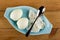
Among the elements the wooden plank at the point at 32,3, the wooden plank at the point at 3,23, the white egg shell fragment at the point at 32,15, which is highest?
the wooden plank at the point at 32,3

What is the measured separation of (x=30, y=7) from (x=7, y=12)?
A: 5.4 inches

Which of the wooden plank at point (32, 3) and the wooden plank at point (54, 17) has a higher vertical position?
the wooden plank at point (32, 3)

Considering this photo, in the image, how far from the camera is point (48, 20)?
3.28 ft

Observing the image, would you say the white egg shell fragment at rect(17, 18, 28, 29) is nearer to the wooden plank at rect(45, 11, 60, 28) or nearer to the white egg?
the white egg

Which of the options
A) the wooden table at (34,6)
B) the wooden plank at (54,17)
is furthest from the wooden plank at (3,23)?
the wooden plank at (54,17)

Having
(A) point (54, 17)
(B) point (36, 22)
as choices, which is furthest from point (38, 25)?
(A) point (54, 17)

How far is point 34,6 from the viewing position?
3.41ft

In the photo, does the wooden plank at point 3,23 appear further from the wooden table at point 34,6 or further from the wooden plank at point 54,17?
the wooden plank at point 54,17

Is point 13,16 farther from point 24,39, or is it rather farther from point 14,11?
point 24,39

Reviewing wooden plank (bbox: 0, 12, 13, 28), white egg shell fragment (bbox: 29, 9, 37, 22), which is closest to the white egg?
white egg shell fragment (bbox: 29, 9, 37, 22)

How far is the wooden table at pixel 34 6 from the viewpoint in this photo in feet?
3.19

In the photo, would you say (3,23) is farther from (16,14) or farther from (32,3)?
(32,3)

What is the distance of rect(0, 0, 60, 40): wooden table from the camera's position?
97 cm

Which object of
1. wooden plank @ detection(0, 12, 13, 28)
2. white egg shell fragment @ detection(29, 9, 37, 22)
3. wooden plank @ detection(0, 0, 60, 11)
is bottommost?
wooden plank @ detection(0, 12, 13, 28)
